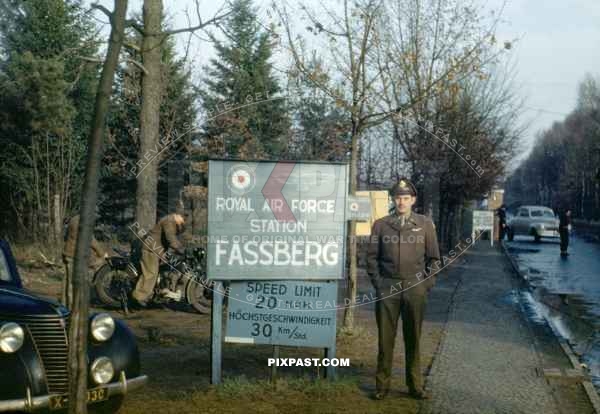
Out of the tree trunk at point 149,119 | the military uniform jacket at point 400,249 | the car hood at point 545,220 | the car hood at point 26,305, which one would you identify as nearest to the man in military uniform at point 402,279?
the military uniform jacket at point 400,249

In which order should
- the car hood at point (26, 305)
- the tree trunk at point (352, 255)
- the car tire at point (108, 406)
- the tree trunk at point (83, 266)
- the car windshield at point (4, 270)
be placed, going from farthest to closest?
the tree trunk at point (352, 255)
the car windshield at point (4, 270)
the car tire at point (108, 406)
the car hood at point (26, 305)
the tree trunk at point (83, 266)

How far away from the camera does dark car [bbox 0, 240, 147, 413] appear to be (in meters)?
5.68

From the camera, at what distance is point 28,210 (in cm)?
2300

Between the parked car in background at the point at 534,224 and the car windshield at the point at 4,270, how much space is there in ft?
125

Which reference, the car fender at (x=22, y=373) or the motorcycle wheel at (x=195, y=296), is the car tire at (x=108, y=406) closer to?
the car fender at (x=22, y=373)

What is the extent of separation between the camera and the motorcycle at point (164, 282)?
12.9 m

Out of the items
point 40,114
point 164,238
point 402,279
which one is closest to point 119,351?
point 402,279

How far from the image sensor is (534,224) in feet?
140

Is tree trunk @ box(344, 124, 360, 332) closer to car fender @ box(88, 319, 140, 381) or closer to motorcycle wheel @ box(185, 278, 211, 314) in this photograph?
motorcycle wheel @ box(185, 278, 211, 314)

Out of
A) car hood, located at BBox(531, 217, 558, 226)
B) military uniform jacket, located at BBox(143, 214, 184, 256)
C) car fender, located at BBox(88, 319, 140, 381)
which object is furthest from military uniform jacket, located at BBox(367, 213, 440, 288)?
car hood, located at BBox(531, 217, 558, 226)

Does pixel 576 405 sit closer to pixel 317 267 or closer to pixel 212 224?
pixel 317 267

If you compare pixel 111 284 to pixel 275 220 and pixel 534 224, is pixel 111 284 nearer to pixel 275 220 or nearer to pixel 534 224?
pixel 275 220

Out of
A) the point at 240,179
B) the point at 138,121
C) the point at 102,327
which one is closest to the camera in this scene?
the point at 102,327

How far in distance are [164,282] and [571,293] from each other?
391 inches
